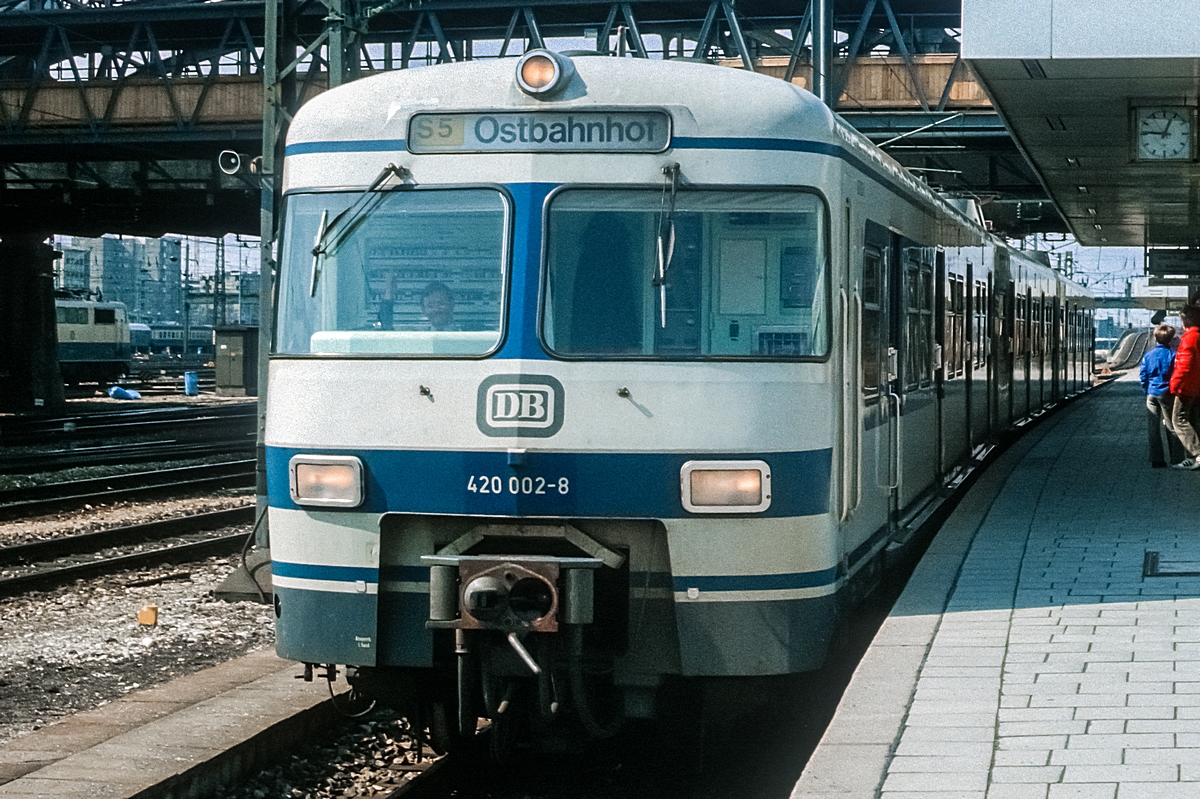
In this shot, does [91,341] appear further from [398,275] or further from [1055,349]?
[398,275]

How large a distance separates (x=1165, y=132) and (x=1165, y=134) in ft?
0.05

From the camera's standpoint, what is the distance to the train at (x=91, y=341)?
52281mm

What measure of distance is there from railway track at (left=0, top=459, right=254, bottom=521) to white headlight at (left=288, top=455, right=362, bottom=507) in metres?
10.7

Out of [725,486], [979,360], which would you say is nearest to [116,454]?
[979,360]

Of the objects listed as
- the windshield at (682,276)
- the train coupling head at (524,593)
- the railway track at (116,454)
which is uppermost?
the windshield at (682,276)

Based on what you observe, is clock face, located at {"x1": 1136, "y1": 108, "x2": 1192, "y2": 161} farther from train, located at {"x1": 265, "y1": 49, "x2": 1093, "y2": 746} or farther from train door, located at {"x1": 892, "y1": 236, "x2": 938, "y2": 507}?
train, located at {"x1": 265, "y1": 49, "x2": 1093, "y2": 746}

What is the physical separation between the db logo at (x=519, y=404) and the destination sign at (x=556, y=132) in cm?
91

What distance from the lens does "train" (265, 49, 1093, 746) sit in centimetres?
614

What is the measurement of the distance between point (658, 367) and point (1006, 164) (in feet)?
92.6

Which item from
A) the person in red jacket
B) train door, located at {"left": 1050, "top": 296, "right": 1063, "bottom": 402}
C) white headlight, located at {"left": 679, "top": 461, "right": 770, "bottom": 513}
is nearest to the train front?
white headlight, located at {"left": 679, "top": 461, "right": 770, "bottom": 513}

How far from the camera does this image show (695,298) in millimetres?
6301

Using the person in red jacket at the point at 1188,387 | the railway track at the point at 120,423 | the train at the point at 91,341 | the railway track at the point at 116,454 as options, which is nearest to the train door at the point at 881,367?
the person in red jacket at the point at 1188,387

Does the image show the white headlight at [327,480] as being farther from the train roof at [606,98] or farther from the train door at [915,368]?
the train door at [915,368]

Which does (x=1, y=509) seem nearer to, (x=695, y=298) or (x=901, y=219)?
(x=901, y=219)
